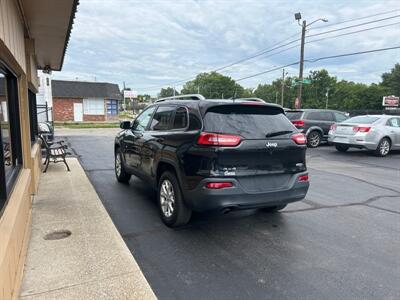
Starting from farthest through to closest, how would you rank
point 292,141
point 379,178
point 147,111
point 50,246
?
point 379,178 → point 147,111 → point 292,141 → point 50,246

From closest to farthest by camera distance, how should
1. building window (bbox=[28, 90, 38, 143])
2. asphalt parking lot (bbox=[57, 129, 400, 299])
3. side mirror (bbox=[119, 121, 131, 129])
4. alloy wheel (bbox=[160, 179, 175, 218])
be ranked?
asphalt parking lot (bbox=[57, 129, 400, 299]), alloy wheel (bbox=[160, 179, 175, 218]), side mirror (bbox=[119, 121, 131, 129]), building window (bbox=[28, 90, 38, 143])

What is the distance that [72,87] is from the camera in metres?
39.3

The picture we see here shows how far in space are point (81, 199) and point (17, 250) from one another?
257 cm

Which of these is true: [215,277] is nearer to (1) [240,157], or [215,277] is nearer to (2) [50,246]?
(1) [240,157]

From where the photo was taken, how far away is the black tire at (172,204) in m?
4.29

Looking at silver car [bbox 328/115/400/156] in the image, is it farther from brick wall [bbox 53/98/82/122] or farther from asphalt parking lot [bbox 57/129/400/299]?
brick wall [bbox 53/98/82/122]

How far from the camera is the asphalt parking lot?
3055 millimetres

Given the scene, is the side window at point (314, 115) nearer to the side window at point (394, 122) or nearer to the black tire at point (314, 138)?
the black tire at point (314, 138)

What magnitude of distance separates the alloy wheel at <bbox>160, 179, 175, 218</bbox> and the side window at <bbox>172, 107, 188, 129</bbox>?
80cm

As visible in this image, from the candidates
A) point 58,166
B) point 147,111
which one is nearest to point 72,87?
point 58,166

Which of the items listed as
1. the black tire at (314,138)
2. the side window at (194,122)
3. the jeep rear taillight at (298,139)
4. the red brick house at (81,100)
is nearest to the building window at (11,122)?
the side window at (194,122)

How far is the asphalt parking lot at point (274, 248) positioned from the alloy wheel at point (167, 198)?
0.75 ft

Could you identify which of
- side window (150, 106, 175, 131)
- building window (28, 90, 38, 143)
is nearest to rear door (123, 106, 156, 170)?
side window (150, 106, 175, 131)

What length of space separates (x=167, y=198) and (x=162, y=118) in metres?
1.34
